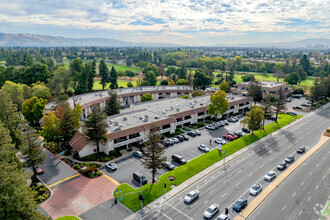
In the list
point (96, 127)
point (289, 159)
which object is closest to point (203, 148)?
point (289, 159)

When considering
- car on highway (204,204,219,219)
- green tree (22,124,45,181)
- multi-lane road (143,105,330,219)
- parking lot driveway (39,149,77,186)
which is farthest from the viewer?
parking lot driveway (39,149,77,186)

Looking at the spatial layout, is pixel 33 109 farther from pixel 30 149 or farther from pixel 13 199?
pixel 13 199

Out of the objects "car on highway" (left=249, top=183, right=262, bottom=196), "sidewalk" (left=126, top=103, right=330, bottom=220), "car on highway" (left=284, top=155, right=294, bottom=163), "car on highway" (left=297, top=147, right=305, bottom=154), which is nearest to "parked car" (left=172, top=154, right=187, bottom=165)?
"sidewalk" (left=126, top=103, right=330, bottom=220)

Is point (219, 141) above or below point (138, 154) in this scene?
below

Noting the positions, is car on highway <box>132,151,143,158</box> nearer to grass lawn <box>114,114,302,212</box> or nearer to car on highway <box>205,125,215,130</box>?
grass lawn <box>114,114,302,212</box>

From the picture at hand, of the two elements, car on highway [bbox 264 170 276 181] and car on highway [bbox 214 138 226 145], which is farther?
car on highway [bbox 214 138 226 145]

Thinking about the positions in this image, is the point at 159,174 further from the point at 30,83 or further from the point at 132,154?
the point at 30,83

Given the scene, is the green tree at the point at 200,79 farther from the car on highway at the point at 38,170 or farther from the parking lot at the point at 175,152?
the car on highway at the point at 38,170
